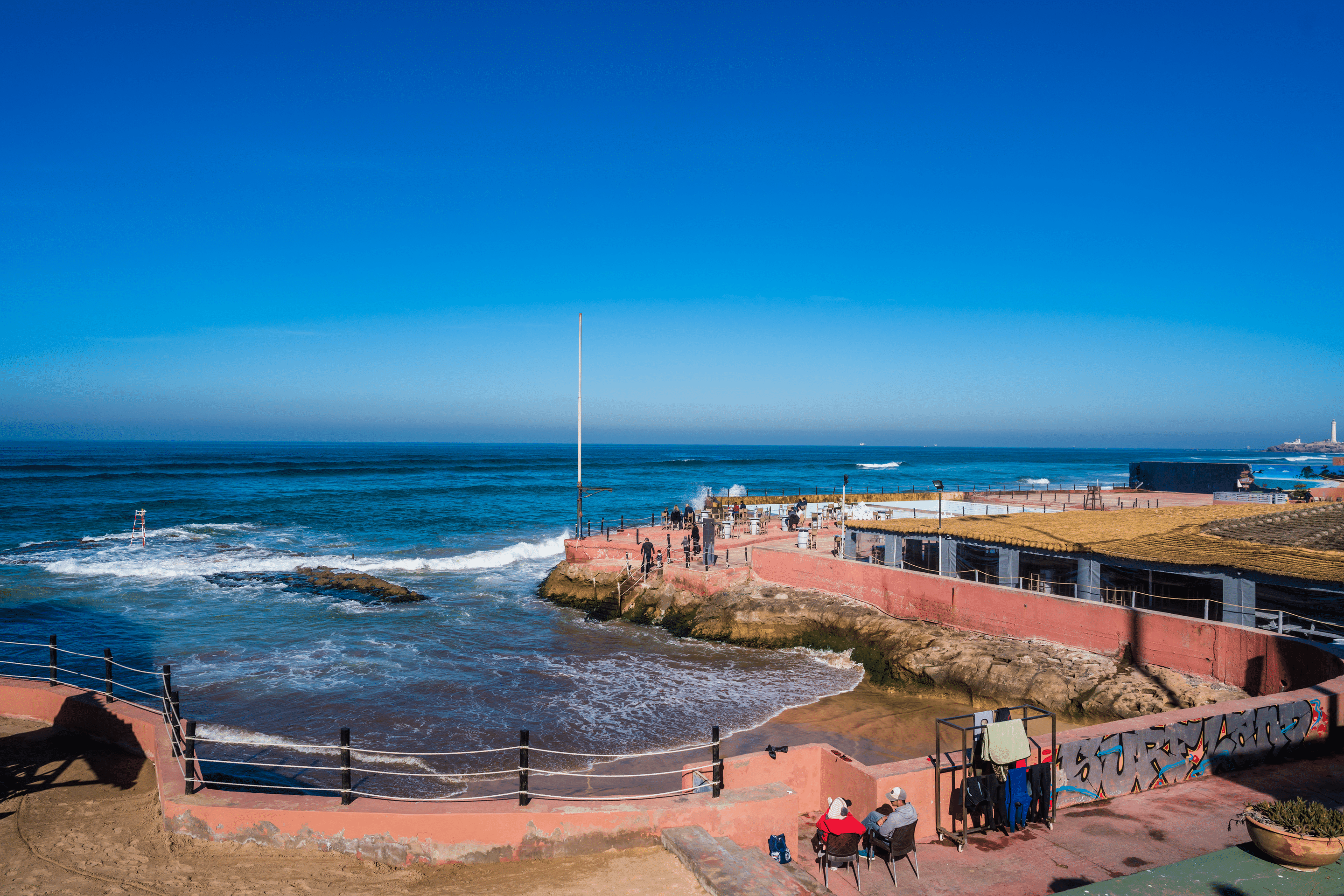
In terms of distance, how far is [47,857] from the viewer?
7438 millimetres

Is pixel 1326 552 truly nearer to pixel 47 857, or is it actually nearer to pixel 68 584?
pixel 47 857

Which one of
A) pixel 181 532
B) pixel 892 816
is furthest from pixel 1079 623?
pixel 181 532

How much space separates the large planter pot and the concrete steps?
4058 millimetres

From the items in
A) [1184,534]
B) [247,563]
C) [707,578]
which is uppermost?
[1184,534]

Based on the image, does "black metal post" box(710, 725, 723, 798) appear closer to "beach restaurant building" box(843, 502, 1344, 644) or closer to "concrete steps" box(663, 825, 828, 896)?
"concrete steps" box(663, 825, 828, 896)

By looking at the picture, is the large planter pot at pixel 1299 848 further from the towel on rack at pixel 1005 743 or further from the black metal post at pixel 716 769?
the black metal post at pixel 716 769

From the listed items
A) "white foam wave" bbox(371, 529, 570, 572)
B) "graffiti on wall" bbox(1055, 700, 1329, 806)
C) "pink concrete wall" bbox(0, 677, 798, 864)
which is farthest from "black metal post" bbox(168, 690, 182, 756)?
"white foam wave" bbox(371, 529, 570, 572)

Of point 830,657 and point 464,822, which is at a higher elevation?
point 464,822

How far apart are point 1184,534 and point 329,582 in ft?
98.6

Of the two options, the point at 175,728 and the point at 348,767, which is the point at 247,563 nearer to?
the point at 175,728

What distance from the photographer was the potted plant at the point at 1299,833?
21.5ft

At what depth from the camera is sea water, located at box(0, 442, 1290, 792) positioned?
52.5 ft

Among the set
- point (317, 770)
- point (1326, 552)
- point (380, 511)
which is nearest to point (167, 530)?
point (380, 511)

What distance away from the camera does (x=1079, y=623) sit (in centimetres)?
1720
